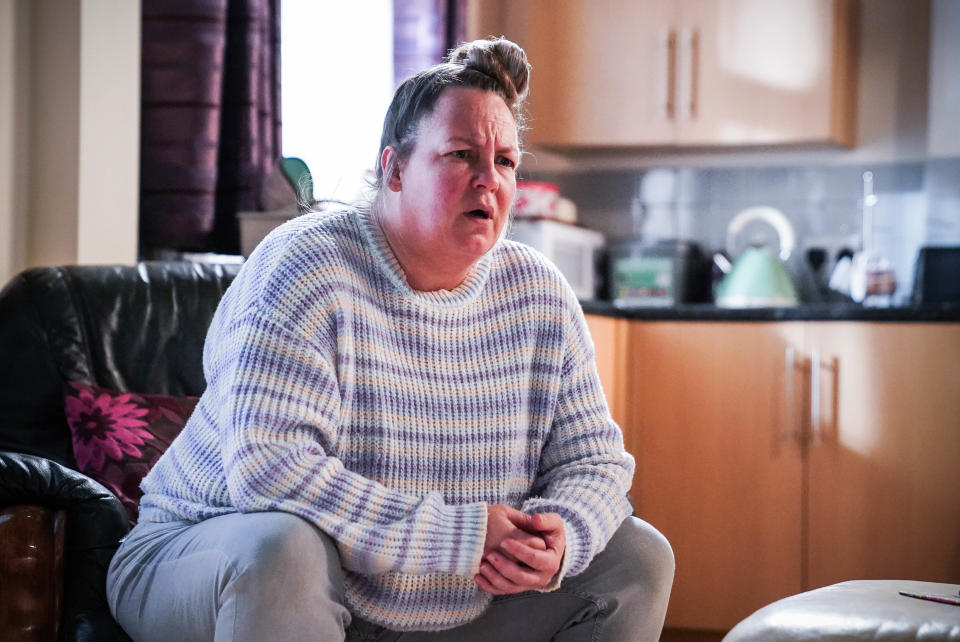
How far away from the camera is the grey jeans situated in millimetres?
1312

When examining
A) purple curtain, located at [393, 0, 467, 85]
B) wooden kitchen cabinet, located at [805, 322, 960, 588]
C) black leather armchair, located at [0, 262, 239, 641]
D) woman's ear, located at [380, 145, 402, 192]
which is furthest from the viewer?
purple curtain, located at [393, 0, 467, 85]

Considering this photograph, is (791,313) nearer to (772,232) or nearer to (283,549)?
(772,232)

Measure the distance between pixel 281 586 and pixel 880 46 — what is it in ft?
10.6

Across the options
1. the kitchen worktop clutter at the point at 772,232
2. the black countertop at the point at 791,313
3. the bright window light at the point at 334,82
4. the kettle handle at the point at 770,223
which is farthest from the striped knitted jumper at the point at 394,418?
the kettle handle at the point at 770,223

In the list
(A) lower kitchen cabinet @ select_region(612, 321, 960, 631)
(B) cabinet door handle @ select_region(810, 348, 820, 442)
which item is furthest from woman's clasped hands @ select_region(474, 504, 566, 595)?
(B) cabinet door handle @ select_region(810, 348, 820, 442)

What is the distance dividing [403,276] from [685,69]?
243cm

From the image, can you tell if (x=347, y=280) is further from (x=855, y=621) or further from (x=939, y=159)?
(x=939, y=159)

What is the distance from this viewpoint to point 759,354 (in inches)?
131

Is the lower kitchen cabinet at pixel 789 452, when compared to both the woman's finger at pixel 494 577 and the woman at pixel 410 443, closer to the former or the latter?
the woman at pixel 410 443

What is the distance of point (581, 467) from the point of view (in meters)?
1.68

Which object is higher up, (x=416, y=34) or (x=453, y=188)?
(x=416, y=34)

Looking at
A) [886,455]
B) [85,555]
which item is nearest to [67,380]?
[85,555]

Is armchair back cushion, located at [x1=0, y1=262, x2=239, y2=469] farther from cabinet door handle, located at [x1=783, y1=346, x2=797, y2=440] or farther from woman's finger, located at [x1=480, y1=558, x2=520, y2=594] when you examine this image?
cabinet door handle, located at [x1=783, y1=346, x2=797, y2=440]

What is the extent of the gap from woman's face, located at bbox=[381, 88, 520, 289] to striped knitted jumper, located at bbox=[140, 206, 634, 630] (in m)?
0.05
